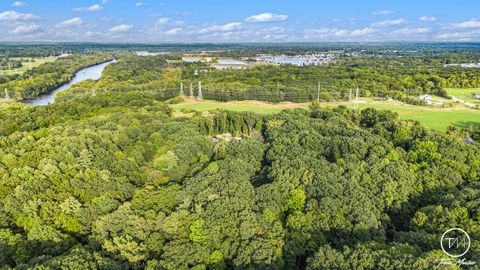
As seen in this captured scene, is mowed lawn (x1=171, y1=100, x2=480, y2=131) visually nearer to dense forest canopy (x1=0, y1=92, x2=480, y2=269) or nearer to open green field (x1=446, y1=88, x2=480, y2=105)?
open green field (x1=446, y1=88, x2=480, y2=105)

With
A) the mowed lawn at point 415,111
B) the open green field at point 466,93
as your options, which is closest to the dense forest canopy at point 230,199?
the mowed lawn at point 415,111

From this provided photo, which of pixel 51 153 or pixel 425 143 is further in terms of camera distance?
pixel 425 143

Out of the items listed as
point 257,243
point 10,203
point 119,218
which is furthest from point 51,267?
point 257,243

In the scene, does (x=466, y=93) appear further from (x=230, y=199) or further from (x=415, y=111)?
(x=230, y=199)

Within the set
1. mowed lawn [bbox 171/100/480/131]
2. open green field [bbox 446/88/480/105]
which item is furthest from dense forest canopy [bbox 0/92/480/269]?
open green field [bbox 446/88/480/105]

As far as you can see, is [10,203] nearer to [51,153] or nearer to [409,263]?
[51,153]

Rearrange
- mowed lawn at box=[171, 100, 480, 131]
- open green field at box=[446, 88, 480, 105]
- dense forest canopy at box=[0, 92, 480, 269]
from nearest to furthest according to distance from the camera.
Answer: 1. dense forest canopy at box=[0, 92, 480, 269]
2. mowed lawn at box=[171, 100, 480, 131]
3. open green field at box=[446, 88, 480, 105]
